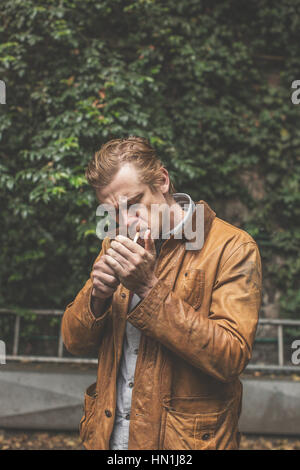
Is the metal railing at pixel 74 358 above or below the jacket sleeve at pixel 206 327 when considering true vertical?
below

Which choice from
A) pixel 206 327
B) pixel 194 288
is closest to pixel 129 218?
pixel 194 288

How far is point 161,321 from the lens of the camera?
1.14 metres

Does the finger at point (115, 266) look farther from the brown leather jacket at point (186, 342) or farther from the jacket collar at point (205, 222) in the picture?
the jacket collar at point (205, 222)

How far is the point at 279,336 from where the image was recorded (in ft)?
15.1

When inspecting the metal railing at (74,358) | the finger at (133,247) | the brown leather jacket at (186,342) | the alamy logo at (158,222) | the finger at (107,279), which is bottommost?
→ the metal railing at (74,358)

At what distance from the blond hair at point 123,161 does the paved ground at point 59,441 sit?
332 centimetres

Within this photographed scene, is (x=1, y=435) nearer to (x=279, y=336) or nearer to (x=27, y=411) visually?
(x=27, y=411)

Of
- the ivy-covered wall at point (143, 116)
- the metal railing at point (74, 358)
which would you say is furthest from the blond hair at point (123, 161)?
the metal railing at point (74, 358)

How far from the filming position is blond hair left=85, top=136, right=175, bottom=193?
4.51 feet

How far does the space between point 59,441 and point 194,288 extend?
11.1ft

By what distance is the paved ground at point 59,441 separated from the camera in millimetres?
3859

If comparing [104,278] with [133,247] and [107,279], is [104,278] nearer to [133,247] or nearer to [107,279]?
[107,279]
